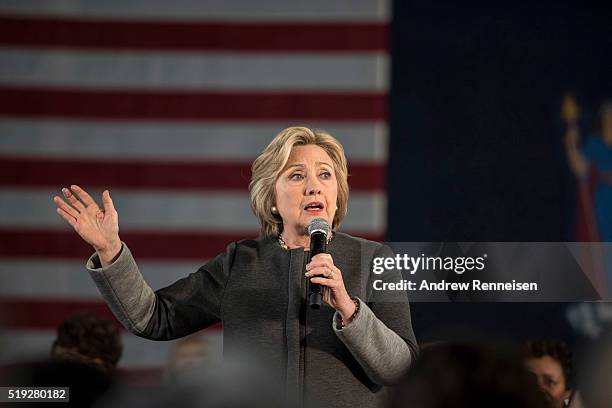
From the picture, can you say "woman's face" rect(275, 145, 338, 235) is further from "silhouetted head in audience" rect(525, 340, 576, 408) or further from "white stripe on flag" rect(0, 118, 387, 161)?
"white stripe on flag" rect(0, 118, 387, 161)

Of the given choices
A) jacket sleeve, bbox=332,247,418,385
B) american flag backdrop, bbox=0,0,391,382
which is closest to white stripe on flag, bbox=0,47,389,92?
american flag backdrop, bbox=0,0,391,382

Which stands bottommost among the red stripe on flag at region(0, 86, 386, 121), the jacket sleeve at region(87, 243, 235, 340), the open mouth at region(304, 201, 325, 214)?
the jacket sleeve at region(87, 243, 235, 340)

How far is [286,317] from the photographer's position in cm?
206

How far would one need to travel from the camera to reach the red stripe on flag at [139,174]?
372 centimetres

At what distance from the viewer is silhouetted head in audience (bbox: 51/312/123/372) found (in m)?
2.61

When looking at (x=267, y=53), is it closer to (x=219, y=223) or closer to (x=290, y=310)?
(x=219, y=223)

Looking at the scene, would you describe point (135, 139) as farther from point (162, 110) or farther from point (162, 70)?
point (162, 70)

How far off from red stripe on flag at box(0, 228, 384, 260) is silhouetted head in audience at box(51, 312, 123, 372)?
3.54 ft

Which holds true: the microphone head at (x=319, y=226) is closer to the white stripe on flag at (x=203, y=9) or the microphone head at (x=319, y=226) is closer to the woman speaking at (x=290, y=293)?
the woman speaking at (x=290, y=293)

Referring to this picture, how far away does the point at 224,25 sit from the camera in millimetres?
3838

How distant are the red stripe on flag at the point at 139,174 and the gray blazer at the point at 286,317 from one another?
1.48m

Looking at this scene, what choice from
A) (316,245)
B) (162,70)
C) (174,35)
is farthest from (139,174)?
(316,245)

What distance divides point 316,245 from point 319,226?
78mm

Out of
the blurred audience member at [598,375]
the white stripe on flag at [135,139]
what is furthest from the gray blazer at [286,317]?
the white stripe on flag at [135,139]
